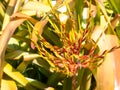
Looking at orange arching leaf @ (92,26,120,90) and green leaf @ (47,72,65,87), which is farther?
green leaf @ (47,72,65,87)

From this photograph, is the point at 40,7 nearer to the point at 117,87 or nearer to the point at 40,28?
the point at 40,28

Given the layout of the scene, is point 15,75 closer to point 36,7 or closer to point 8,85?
point 8,85

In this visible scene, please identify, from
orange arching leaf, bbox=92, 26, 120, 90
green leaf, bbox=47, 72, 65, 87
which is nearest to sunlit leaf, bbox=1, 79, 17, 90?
green leaf, bbox=47, 72, 65, 87

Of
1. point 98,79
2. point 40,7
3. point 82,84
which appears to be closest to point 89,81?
point 82,84

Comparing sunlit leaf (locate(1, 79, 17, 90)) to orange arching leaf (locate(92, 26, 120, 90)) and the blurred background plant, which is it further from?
orange arching leaf (locate(92, 26, 120, 90))

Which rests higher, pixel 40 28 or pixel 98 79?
pixel 40 28

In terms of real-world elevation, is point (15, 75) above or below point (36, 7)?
below

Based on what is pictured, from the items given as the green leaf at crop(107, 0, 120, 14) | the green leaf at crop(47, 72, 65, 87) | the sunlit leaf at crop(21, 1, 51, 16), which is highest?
the sunlit leaf at crop(21, 1, 51, 16)

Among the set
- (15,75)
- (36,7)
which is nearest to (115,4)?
(36,7)

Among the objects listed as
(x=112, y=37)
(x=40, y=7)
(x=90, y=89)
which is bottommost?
(x=90, y=89)
